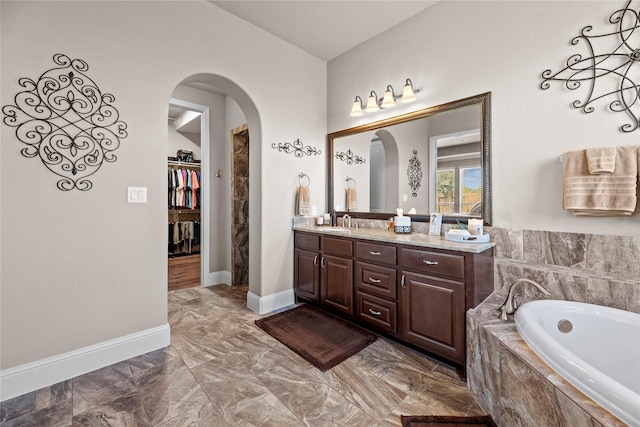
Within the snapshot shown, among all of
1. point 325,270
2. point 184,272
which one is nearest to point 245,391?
point 325,270

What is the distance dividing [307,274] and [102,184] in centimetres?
197

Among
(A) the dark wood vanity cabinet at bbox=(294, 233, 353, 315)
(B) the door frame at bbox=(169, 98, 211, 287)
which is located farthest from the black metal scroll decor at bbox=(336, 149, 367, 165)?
(B) the door frame at bbox=(169, 98, 211, 287)

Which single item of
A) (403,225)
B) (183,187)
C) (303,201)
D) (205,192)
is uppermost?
(183,187)

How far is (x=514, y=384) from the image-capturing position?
1.32m

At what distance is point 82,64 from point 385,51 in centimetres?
262

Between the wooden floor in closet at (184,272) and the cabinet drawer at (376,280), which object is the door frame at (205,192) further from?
the cabinet drawer at (376,280)

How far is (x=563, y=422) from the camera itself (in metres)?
1.05

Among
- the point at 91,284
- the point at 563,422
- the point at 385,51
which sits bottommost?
the point at 563,422

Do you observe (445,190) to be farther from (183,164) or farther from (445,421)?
(183,164)

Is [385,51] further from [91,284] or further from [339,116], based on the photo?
[91,284]

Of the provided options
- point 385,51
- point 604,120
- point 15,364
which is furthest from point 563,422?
point 385,51

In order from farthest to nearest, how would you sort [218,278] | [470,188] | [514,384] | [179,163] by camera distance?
[179,163], [218,278], [470,188], [514,384]

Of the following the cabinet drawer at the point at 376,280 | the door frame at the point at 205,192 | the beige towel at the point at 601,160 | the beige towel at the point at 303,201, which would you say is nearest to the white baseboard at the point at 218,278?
the door frame at the point at 205,192

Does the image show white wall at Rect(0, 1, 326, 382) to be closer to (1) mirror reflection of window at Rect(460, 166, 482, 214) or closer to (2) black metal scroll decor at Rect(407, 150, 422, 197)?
(2) black metal scroll decor at Rect(407, 150, 422, 197)
